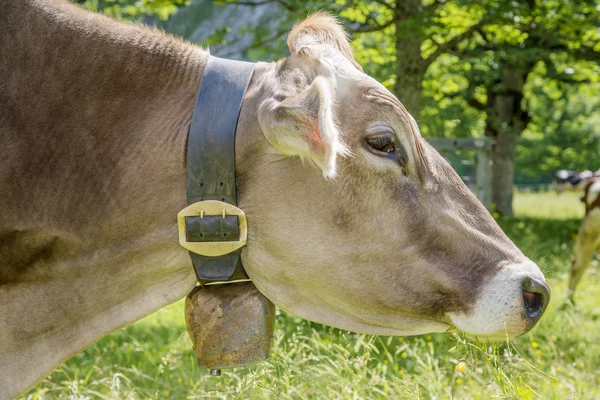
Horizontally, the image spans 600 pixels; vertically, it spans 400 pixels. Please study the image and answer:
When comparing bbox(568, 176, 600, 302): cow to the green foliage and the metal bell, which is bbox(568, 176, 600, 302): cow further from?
the metal bell

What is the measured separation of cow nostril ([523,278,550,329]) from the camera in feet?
7.22

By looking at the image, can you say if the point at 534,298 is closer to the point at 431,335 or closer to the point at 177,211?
the point at 177,211

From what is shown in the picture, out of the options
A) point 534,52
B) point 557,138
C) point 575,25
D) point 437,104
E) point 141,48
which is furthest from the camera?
point 557,138

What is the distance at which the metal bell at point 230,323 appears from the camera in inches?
93.4

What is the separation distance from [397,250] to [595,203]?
747 centimetres

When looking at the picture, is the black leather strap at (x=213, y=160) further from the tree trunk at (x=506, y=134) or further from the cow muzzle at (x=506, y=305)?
the tree trunk at (x=506, y=134)

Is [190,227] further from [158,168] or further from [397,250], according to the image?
[397,250]

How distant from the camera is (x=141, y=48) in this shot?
2.39m

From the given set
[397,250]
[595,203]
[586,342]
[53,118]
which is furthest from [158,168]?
[595,203]

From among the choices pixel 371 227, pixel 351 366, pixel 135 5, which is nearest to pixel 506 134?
pixel 135 5

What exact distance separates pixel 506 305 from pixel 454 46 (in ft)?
31.8

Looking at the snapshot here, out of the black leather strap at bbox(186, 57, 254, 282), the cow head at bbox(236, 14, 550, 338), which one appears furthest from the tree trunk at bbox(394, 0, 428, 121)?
the black leather strap at bbox(186, 57, 254, 282)

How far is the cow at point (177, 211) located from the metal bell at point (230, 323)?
85 millimetres

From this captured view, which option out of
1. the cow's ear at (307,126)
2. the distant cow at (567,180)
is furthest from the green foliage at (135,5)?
the distant cow at (567,180)
